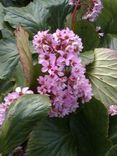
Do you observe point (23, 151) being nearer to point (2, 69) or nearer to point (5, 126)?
point (5, 126)

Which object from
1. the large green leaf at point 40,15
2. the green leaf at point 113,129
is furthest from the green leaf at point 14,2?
the green leaf at point 113,129

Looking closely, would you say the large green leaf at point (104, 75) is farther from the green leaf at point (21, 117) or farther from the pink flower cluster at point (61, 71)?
the green leaf at point (21, 117)

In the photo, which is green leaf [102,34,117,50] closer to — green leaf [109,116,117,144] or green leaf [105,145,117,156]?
green leaf [109,116,117,144]

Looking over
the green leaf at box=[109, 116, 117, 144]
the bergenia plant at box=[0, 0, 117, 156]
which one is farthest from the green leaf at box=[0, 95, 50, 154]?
the green leaf at box=[109, 116, 117, 144]

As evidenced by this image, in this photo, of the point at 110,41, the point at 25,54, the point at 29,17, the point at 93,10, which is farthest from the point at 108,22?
the point at 25,54

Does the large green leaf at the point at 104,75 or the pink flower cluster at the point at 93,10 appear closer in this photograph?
the large green leaf at the point at 104,75

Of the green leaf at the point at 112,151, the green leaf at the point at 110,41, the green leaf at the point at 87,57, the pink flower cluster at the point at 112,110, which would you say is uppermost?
the green leaf at the point at 110,41

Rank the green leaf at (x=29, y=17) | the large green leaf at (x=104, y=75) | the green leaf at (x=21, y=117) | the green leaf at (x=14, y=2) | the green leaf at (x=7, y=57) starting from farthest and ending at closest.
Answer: the green leaf at (x=14, y=2) → the green leaf at (x=29, y=17) → the green leaf at (x=7, y=57) → the large green leaf at (x=104, y=75) → the green leaf at (x=21, y=117)

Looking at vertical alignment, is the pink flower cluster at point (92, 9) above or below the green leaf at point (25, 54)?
above
